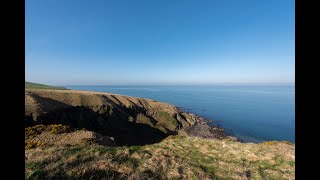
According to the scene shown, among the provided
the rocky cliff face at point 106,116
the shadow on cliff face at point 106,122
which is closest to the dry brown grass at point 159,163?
the rocky cliff face at point 106,116

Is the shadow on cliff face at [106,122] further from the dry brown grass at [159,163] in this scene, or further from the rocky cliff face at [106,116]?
the dry brown grass at [159,163]

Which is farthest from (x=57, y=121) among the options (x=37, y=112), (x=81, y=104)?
(x=81, y=104)

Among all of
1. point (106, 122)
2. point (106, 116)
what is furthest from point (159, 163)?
point (106, 116)

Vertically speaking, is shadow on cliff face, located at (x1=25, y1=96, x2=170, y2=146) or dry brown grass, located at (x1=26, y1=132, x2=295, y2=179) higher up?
dry brown grass, located at (x1=26, y1=132, x2=295, y2=179)

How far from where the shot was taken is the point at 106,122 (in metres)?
58.4

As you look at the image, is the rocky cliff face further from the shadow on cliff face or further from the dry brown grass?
the dry brown grass

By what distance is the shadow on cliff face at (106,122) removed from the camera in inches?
1859

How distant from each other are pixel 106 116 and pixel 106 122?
299 centimetres

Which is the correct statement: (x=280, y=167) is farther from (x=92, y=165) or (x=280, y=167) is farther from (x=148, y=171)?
(x=92, y=165)

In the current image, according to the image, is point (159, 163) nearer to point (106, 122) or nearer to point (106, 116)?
point (106, 122)

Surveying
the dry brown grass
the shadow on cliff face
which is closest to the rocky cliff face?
the shadow on cliff face

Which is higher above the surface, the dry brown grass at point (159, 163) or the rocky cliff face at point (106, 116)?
the dry brown grass at point (159, 163)

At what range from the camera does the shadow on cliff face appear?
1859 inches
